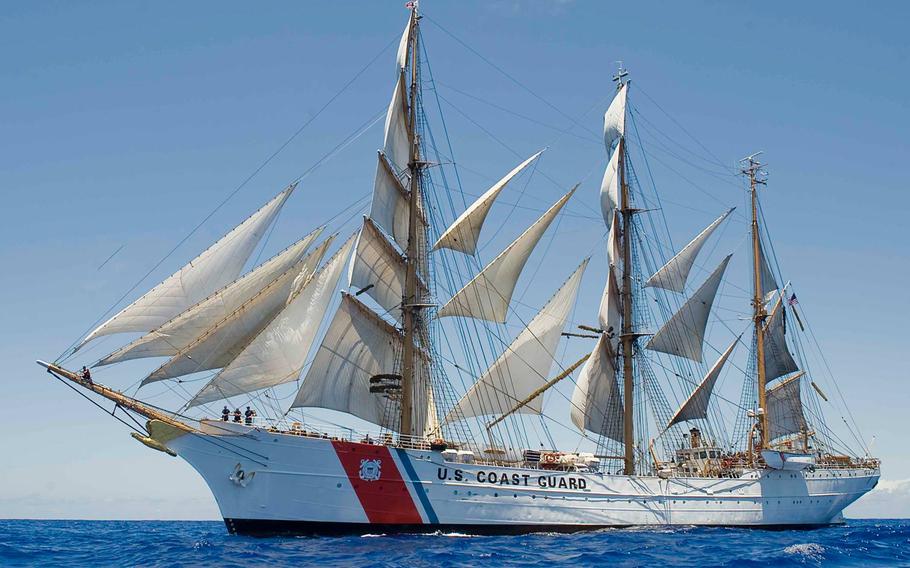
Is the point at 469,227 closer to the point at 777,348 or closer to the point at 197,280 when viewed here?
the point at 197,280

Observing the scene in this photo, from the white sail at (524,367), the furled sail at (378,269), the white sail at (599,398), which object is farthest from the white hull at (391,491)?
the furled sail at (378,269)

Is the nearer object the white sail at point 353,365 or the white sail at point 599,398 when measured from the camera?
the white sail at point 353,365

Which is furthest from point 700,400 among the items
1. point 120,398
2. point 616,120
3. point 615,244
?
point 120,398

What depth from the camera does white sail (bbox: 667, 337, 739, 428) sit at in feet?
146

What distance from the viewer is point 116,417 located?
30.2 meters

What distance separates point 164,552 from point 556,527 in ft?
52.8

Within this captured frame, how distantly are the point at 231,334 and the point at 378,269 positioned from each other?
8088 millimetres

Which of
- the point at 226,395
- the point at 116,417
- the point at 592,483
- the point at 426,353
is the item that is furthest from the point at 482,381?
the point at 116,417

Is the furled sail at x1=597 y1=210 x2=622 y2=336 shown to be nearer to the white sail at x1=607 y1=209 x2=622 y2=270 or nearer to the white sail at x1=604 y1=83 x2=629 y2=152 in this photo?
the white sail at x1=607 y1=209 x2=622 y2=270

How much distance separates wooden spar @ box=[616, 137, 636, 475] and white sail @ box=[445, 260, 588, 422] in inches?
122

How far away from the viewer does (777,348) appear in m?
48.9

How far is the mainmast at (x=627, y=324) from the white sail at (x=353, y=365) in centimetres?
1266

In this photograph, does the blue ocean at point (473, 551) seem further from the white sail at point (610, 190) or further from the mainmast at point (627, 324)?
the white sail at point (610, 190)

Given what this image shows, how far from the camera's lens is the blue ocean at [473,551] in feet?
81.9
